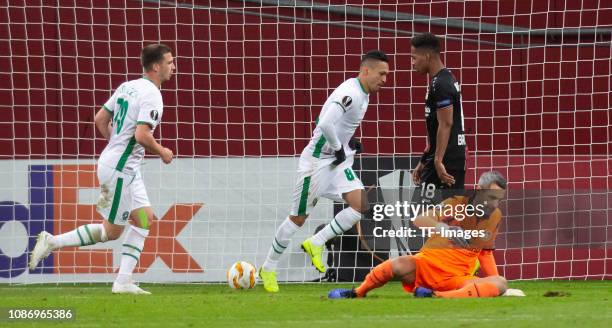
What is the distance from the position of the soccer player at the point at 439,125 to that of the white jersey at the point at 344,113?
3.55ft

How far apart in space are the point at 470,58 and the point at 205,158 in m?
3.15

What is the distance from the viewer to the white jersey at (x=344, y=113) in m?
10.7

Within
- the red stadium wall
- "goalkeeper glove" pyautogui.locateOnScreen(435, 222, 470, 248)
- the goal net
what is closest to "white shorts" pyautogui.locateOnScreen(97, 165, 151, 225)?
"goalkeeper glove" pyautogui.locateOnScreen(435, 222, 470, 248)

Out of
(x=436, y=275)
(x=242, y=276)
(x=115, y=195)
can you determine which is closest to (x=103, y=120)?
(x=115, y=195)

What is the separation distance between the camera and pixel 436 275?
868cm

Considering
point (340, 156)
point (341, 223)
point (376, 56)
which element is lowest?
point (341, 223)

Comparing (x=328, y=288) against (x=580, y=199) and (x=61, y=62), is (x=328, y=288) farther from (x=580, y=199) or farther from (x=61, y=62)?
(x=61, y=62)

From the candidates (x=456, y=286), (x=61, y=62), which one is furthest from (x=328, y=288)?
(x=61, y=62)

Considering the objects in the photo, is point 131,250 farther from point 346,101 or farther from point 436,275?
point 436,275

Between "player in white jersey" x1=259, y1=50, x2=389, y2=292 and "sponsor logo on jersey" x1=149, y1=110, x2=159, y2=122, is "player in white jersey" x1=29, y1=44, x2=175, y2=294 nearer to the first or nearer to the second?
"sponsor logo on jersey" x1=149, y1=110, x2=159, y2=122

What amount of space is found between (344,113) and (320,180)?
2.03 ft

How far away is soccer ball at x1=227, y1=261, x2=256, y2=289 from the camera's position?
10445mm

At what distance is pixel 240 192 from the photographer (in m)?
13.0

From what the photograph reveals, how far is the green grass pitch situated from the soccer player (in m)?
0.98
